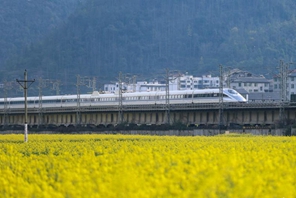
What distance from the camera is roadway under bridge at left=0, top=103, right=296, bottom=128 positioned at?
90.4m

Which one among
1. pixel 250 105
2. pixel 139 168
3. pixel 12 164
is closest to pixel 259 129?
pixel 250 105

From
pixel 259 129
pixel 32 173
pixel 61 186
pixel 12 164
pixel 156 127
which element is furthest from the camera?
pixel 156 127

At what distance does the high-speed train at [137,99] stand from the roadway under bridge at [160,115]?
1471mm

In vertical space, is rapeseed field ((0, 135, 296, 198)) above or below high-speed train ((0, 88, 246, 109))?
below

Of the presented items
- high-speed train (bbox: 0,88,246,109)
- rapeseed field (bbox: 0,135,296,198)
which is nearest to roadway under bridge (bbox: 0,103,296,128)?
high-speed train (bbox: 0,88,246,109)

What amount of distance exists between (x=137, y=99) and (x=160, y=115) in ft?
20.5

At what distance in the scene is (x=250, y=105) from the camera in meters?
88.8

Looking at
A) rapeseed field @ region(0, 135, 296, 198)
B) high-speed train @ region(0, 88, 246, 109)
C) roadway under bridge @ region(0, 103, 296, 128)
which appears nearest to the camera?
rapeseed field @ region(0, 135, 296, 198)

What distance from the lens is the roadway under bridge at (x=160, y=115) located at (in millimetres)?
90375

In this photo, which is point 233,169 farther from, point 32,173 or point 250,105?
point 250,105

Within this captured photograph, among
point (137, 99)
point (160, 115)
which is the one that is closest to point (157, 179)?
point (160, 115)

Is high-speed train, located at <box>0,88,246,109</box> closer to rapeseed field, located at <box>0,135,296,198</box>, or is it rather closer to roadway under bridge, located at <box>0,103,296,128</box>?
roadway under bridge, located at <box>0,103,296,128</box>

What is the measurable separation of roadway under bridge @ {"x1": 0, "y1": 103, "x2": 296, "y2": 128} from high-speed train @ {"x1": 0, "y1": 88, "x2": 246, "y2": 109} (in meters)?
1.47

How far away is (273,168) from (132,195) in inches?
296
